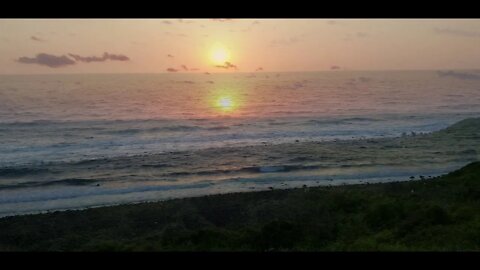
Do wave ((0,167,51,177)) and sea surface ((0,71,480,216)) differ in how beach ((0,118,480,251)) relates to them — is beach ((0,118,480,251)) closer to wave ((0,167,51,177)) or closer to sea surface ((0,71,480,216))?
sea surface ((0,71,480,216))

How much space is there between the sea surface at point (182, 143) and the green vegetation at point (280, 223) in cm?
277

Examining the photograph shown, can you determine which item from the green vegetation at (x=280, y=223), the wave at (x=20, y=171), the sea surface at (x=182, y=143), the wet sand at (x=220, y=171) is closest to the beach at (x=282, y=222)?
the green vegetation at (x=280, y=223)

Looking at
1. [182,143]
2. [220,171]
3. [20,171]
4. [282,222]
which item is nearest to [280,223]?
[282,222]

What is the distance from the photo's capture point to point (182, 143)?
105 ft

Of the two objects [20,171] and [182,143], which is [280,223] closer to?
[20,171]

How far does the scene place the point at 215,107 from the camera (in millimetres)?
60156

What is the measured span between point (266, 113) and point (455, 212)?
1684 inches

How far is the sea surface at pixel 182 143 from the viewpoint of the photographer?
61.7ft

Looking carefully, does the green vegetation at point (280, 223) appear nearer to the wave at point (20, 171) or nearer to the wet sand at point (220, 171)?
the wet sand at point (220, 171)

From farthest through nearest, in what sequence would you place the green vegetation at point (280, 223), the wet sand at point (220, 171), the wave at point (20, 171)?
the wave at point (20, 171), the wet sand at point (220, 171), the green vegetation at point (280, 223)

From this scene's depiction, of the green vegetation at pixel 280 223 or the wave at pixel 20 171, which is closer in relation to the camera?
the green vegetation at pixel 280 223

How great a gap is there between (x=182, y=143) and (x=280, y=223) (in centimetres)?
2287

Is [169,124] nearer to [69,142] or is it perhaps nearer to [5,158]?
[69,142]
